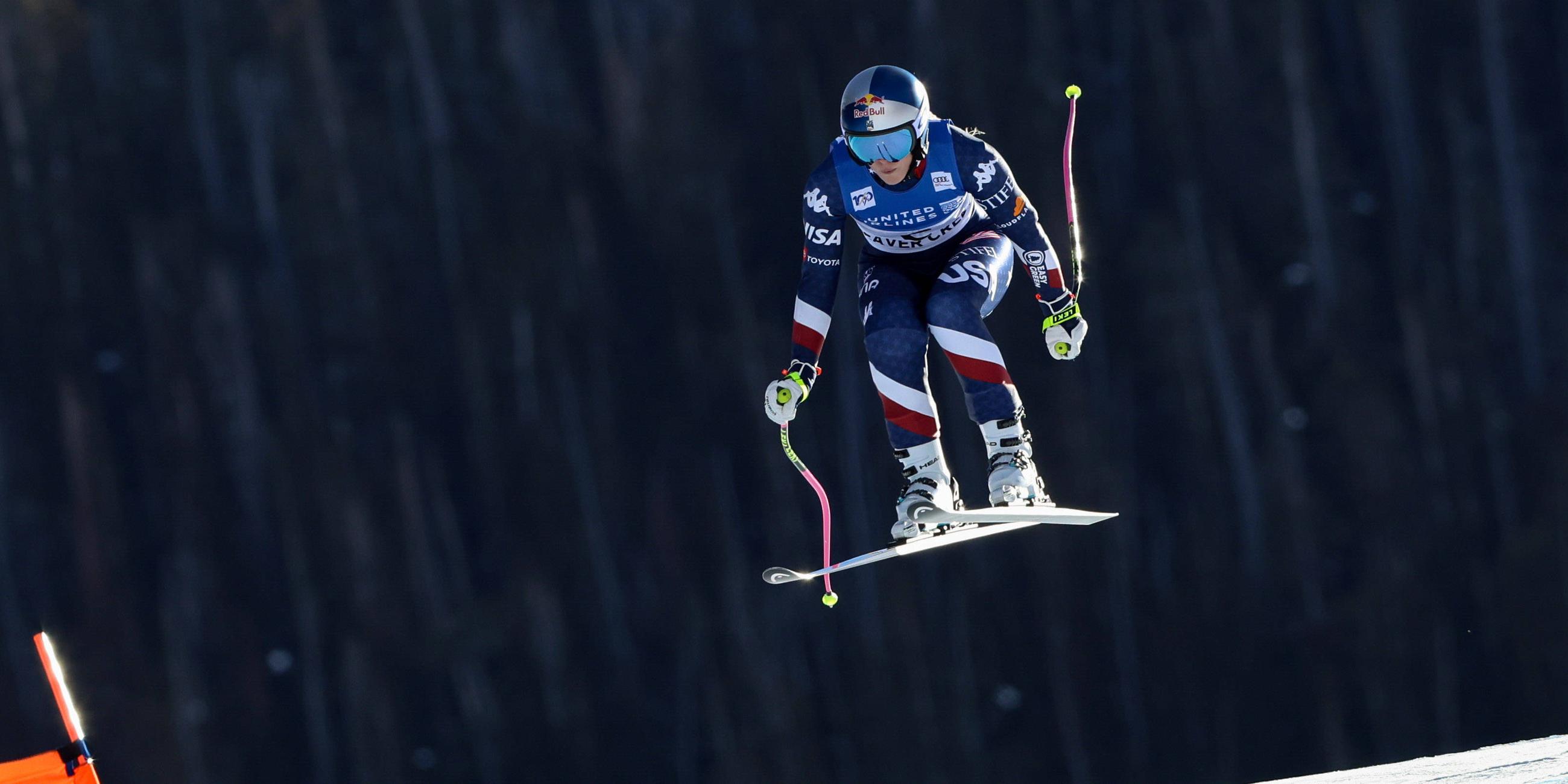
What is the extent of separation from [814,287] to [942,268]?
0.50 m

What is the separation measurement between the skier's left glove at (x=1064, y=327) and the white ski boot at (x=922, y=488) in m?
0.57

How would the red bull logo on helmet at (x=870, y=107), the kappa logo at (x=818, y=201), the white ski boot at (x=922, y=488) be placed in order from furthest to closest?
the kappa logo at (x=818, y=201), the white ski boot at (x=922, y=488), the red bull logo on helmet at (x=870, y=107)

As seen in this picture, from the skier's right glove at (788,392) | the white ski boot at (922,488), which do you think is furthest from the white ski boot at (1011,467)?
the skier's right glove at (788,392)

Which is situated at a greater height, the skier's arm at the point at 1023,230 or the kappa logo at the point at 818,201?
the kappa logo at the point at 818,201

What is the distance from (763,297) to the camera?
31.0 ft

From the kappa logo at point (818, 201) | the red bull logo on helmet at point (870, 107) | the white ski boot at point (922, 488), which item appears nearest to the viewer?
the red bull logo on helmet at point (870, 107)

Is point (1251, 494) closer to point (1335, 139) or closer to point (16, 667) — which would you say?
point (1335, 139)

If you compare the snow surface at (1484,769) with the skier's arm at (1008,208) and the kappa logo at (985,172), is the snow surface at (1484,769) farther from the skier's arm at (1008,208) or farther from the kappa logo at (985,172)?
the kappa logo at (985,172)

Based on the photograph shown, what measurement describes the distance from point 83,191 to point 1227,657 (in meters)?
8.13

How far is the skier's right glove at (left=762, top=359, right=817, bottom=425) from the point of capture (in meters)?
5.40

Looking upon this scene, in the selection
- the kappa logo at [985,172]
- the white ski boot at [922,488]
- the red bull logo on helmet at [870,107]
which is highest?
the red bull logo on helmet at [870,107]

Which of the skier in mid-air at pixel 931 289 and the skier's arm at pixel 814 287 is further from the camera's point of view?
the skier's arm at pixel 814 287

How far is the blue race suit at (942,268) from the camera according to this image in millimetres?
5273

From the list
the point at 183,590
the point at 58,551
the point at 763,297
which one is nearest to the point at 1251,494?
the point at 763,297
